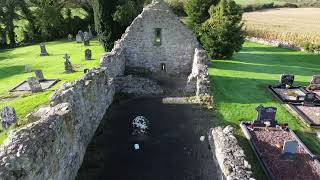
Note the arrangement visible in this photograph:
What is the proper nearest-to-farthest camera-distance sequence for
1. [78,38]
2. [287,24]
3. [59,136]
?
[59,136], [78,38], [287,24]

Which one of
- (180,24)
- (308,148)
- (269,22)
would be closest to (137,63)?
(180,24)

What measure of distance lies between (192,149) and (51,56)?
24.3 meters

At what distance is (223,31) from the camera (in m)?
31.5

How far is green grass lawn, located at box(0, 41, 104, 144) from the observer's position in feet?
69.9

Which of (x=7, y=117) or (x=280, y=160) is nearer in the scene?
(x=280, y=160)

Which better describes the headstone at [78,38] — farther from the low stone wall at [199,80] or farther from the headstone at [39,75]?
the low stone wall at [199,80]

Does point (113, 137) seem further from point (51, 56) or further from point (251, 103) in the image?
point (51, 56)

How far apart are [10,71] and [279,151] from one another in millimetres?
24882

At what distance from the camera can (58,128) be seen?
458 inches

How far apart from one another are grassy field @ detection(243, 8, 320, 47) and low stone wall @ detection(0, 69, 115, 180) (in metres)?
29.2

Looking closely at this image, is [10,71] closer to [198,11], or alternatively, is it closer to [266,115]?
[198,11]

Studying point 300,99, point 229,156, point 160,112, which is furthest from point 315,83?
point 229,156

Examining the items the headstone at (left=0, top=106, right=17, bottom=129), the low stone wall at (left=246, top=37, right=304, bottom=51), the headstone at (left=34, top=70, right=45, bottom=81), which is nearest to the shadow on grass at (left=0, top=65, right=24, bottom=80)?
the headstone at (left=34, top=70, right=45, bottom=81)

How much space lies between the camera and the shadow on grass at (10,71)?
30109 mm
